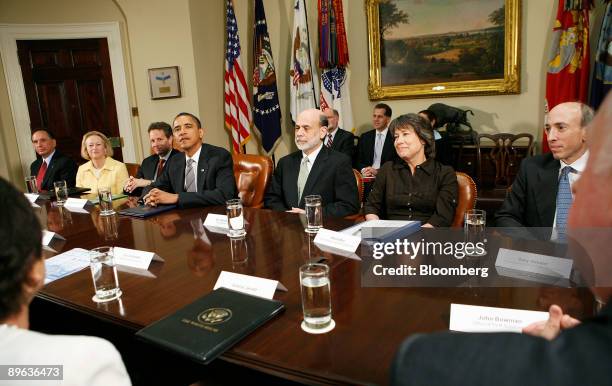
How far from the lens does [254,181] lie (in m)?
3.29

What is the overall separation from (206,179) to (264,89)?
116 inches

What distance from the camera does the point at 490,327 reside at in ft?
3.51

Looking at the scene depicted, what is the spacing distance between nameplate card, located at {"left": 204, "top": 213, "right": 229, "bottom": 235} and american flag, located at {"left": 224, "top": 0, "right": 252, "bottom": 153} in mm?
3555

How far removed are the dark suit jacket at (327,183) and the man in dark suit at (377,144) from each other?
2.13m

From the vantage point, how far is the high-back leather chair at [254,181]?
10.6ft

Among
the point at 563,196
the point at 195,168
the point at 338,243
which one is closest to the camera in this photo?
the point at 338,243

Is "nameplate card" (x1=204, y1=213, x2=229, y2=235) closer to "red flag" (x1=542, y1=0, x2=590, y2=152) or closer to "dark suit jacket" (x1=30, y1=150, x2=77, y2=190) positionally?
"dark suit jacket" (x1=30, y1=150, x2=77, y2=190)

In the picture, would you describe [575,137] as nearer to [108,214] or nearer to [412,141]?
[412,141]

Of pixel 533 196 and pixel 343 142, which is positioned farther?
pixel 343 142

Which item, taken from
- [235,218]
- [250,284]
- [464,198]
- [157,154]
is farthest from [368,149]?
[250,284]

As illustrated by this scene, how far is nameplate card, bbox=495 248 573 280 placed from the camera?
4.51 ft

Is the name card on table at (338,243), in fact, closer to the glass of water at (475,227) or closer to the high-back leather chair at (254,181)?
the glass of water at (475,227)

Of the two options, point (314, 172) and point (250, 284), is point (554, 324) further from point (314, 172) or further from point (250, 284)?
point (314, 172)

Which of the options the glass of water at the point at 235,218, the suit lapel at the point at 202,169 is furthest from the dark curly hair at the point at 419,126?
the suit lapel at the point at 202,169
